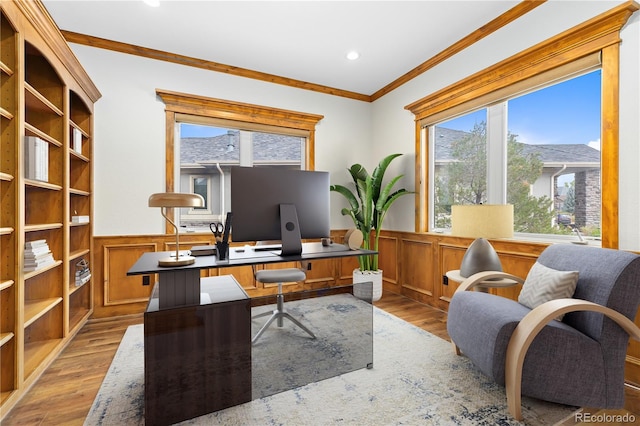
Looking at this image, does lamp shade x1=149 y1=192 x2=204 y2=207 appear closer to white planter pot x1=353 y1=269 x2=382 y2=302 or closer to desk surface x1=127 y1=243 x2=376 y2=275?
desk surface x1=127 y1=243 x2=376 y2=275

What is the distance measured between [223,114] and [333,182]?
5.46 feet

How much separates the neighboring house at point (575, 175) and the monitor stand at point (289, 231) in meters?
2.15

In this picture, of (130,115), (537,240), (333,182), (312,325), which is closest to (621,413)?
(537,240)

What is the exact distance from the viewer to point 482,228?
2229 millimetres

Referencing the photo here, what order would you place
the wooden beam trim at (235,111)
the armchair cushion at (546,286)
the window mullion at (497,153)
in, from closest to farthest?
the armchair cushion at (546,286) → the window mullion at (497,153) → the wooden beam trim at (235,111)

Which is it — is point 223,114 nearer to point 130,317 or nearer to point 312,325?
point 130,317

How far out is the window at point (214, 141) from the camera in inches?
135

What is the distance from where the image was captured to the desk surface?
1.53m

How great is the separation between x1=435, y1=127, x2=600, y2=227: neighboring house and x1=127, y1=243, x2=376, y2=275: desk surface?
5.71ft

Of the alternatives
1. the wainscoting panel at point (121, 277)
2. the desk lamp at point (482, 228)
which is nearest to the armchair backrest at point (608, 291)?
the desk lamp at point (482, 228)

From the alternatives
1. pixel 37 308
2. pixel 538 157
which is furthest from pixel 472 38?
pixel 37 308

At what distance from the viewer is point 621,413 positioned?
1.65 m

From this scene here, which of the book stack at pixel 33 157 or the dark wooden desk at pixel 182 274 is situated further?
the book stack at pixel 33 157

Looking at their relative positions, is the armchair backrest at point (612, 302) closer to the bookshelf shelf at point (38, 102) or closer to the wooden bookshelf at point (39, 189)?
the wooden bookshelf at point (39, 189)
